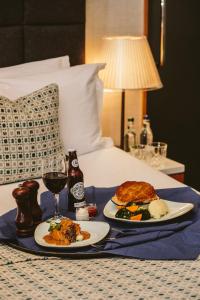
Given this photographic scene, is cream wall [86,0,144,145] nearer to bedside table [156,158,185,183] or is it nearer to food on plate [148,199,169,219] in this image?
bedside table [156,158,185,183]

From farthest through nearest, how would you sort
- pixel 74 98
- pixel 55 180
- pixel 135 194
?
pixel 74 98 < pixel 135 194 < pixel 55 180

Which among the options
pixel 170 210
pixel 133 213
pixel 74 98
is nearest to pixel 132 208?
pixel 133 213

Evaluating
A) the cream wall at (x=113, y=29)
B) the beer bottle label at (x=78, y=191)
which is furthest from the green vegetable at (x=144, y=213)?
the cream wall at (x=113, y=29)

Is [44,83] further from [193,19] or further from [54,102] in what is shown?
[193,19]

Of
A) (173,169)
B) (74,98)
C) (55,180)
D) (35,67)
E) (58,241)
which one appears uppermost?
(35,67)

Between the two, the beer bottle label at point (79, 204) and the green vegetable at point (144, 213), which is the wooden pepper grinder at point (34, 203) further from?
the green vegetable at point (144, 213)

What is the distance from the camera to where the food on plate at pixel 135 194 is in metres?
1.87

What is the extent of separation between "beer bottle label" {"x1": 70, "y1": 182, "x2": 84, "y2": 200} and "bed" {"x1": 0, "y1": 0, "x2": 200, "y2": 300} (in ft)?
0.98

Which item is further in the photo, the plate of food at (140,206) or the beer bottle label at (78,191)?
the beer bottle label at (78,191)

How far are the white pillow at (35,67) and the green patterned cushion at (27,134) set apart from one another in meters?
0.38

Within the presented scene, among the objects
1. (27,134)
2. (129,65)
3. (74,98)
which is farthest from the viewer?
(129,65)

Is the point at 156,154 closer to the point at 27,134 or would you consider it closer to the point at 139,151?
the point at 139,151

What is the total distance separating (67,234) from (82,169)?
0.92 m

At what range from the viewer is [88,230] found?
175 centimetres
